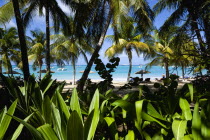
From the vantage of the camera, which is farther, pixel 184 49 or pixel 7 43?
pixel 7 43

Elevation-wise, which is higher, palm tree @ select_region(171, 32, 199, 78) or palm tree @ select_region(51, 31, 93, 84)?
palm tree @ select_region(51, 31, 93, 84)

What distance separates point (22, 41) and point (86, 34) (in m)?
3.36

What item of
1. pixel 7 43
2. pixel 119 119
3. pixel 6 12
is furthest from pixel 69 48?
pixel 119 119

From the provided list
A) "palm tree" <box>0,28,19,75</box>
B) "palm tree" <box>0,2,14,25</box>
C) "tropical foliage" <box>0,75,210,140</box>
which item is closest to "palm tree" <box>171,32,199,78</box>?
"tropical foliage" <box>0,75,210,140</box>

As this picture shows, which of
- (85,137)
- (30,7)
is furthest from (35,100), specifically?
(30,7)

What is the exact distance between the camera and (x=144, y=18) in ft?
28.6

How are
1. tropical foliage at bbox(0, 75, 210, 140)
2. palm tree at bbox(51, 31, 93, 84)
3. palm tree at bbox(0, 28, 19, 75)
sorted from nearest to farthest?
tropical foliage at bbox(0, 75, 210, 140), palm tree at bbox(0, 28, 19, 75), palm tree at bbox(51, 31, 93, 84)

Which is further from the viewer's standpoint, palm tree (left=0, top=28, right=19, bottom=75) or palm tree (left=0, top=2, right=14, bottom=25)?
palm tree (left=0, top=28, right=19, bottom=75)

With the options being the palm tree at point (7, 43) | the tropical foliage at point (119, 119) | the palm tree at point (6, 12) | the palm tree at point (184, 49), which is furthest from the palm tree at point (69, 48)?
the tropical foliage at point (119, 119)

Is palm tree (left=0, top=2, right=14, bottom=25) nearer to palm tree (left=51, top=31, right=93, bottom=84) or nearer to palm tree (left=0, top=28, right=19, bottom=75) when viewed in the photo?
palm tree (left=51, top=31, right=93, bottom=84)

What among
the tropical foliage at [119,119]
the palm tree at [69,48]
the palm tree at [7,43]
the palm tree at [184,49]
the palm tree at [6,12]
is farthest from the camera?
the palm tree at [69,48]

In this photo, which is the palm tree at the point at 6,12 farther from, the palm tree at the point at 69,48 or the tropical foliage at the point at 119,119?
the tropical foliage at the point at 119,119

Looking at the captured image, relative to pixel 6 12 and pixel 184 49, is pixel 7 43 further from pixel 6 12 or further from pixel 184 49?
pixel 184 49

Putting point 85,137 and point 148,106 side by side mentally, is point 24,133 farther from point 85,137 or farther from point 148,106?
point 148,106
